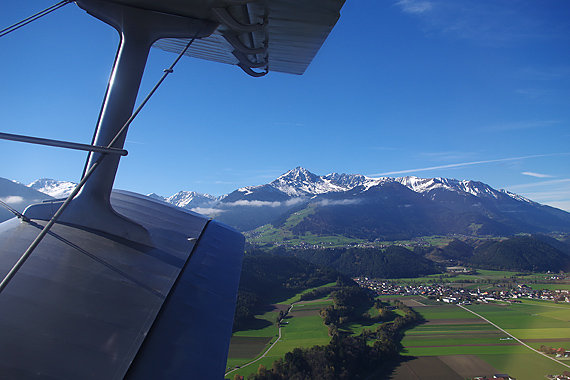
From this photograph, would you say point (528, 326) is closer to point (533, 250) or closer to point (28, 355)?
point (28, 355)

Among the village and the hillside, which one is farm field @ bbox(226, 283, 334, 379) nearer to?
the village

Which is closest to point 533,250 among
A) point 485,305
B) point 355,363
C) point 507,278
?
point 507,278

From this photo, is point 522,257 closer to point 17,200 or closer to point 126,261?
point 126,261

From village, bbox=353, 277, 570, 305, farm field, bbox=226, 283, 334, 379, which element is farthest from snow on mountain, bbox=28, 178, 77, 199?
village, bbox=353, 277, 570, 305

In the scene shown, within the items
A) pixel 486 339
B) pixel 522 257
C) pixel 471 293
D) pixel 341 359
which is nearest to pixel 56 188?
pixel 341 359

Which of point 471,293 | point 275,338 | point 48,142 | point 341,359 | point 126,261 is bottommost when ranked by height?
point 275,338

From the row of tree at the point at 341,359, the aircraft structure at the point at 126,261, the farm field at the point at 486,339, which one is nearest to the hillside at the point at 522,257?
the farm field at the point at 486,339
